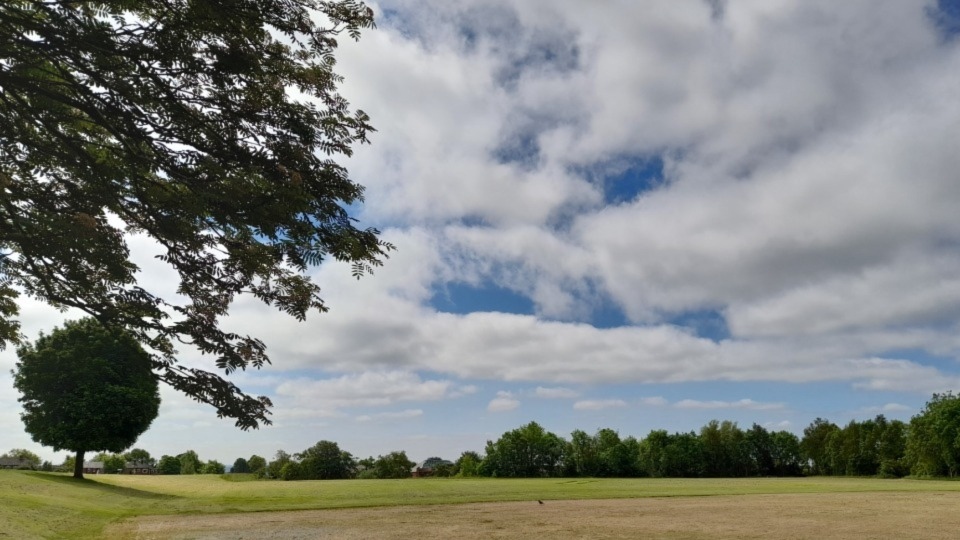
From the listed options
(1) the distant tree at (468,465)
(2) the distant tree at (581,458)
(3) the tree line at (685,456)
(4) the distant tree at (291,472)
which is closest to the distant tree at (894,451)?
(3) the tree line at (685,456)

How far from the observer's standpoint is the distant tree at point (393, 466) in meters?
101

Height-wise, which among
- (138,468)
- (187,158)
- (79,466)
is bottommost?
(138,468)

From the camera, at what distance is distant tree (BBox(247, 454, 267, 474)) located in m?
100

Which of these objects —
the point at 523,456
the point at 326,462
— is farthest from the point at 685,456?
the point at 326,462

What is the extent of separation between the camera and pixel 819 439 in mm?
131875

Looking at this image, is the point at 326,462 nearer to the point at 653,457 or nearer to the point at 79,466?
the point at 79,466

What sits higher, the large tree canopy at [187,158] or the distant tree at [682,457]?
Result: the large tree canopy at [187,158]

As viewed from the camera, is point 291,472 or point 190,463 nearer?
point 291,472

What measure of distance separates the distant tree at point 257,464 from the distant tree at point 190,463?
93.4 ft

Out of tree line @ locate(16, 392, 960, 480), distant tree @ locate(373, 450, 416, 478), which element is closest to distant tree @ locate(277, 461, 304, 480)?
tree line @ locate(16, 392, 960, 480)

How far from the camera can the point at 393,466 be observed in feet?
336

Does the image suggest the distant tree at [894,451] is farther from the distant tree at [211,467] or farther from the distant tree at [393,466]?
the distant tree at [211,467]

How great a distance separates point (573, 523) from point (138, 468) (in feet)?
481

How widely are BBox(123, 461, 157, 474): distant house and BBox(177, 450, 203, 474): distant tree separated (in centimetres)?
931
